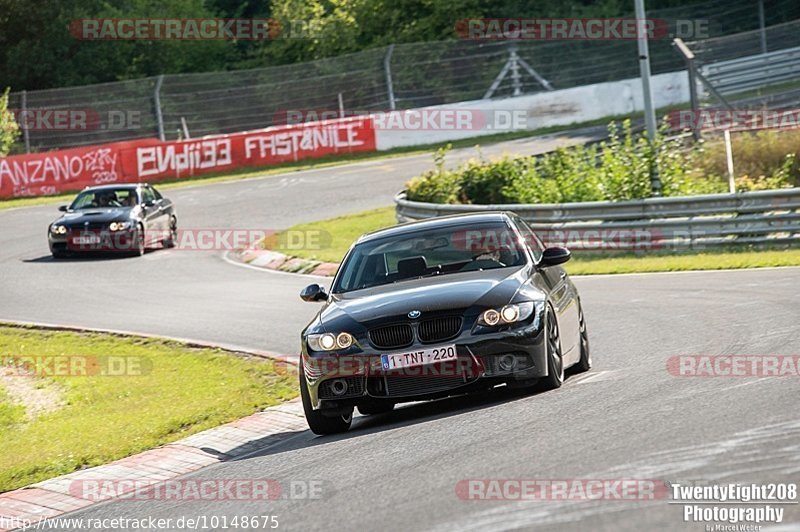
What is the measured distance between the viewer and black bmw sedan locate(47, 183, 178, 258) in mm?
26016

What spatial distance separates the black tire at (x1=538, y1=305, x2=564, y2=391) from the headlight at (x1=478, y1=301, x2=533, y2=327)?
0.25 m

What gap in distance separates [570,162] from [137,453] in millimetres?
16376

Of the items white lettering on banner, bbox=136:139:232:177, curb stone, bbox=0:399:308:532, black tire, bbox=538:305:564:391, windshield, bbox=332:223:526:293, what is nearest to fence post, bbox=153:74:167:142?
white lettering on banner, bbox=136:139:232:177

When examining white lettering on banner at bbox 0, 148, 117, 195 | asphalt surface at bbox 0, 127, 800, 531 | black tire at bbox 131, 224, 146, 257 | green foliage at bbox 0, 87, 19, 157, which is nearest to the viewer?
asphalt surface at bbox 0, 127, 800, 531

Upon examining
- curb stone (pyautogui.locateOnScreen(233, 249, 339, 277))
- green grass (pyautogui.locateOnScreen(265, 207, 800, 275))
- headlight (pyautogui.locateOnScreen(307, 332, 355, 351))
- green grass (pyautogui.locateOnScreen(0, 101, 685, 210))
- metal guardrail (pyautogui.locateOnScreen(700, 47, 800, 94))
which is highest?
metal guardrail (pyautogui.locateOnScreen(700, 47, 800, 94))

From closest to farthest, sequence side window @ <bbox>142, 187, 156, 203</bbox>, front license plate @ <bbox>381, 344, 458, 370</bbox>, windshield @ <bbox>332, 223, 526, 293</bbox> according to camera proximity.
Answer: front license plate @ <bbox>381, 344, 458, 370</bbox> < windshield @ <bbox>332, 223, 526, 293</bbox> < side window @ <bbox>142, 187, 156, 203</bbox>

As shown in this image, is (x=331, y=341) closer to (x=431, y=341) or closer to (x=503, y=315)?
(x=431, y=341)

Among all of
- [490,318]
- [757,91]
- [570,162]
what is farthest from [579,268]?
[757,91]

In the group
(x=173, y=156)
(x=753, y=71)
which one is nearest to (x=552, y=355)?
(x=753, y=71)

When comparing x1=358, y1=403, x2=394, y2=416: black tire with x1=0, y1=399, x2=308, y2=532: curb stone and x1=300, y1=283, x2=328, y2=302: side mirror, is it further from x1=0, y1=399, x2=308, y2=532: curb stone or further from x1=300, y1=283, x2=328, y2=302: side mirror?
x1=300, y1=283, x2=328, y2=302: side mirror

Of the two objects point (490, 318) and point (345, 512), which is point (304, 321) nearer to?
point (490, 318)

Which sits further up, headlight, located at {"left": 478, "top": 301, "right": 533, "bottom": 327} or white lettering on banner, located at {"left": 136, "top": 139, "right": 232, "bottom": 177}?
white lettering on banner, located at {"left": 136, "top": 139, "right": 232, "bottom": 177}

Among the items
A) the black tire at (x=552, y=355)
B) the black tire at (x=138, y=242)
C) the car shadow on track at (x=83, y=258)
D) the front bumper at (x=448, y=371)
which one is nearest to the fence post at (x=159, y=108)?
the car shadow on track at (x=83, y=258)

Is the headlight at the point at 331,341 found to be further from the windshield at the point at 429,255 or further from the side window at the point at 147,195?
the side window at the point at 147,195
